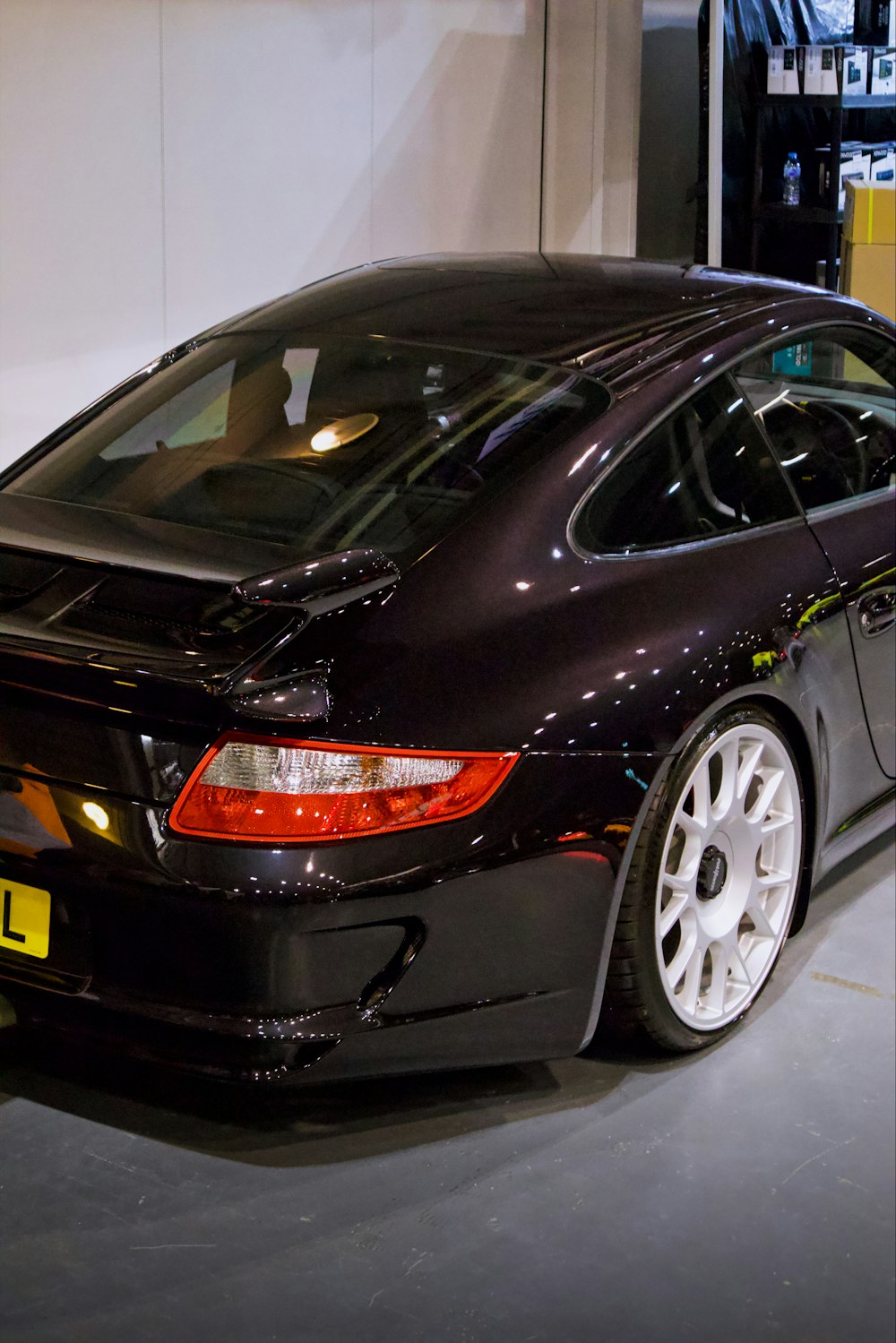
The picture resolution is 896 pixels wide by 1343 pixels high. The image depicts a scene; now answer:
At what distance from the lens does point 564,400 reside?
2.35m

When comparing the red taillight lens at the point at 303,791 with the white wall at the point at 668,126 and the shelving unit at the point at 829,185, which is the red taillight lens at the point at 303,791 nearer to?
the shelving unit at the point at 829,185

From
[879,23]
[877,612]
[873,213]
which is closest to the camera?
[877,612]

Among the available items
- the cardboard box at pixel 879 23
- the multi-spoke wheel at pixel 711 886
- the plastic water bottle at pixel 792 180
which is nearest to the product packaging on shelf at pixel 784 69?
the plastic water bottle at pixel 792 180

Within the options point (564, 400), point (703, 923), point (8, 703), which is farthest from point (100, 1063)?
point (564, 400)

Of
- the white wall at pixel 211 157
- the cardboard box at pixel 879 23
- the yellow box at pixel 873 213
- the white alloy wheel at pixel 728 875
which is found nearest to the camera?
the white alloy wheel at pixel 728 875

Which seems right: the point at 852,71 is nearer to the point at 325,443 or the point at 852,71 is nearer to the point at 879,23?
the point at 879,23

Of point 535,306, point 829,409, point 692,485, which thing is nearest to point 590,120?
point 829,409

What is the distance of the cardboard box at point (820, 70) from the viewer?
285 inches

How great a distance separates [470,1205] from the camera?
2.05 m

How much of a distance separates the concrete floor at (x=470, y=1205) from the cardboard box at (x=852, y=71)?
235 inches

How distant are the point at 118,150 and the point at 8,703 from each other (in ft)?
11.9

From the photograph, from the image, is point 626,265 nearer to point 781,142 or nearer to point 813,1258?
point 813,1258

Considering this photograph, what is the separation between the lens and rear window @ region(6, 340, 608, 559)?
2.21 m

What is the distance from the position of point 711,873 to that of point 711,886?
3 cm
